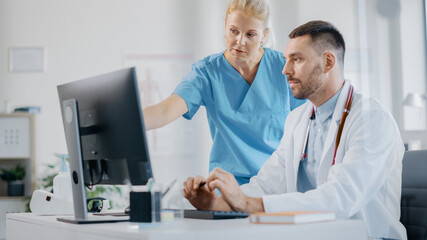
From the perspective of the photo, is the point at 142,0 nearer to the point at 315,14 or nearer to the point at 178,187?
the point at 315,14

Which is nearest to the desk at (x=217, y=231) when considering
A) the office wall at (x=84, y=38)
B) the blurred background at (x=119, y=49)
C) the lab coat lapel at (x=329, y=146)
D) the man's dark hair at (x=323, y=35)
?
the lab coat lapel at (x=329, y=146)

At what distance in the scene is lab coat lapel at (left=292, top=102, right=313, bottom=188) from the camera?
1809 millimetres

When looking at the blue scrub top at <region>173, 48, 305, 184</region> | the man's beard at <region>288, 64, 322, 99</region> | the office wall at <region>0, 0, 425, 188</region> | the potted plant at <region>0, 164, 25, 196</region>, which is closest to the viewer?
the man's beard at <region>288, 64, 322, 99</region>

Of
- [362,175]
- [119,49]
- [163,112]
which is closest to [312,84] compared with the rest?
[362,175]

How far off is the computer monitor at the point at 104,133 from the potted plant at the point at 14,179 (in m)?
3.04

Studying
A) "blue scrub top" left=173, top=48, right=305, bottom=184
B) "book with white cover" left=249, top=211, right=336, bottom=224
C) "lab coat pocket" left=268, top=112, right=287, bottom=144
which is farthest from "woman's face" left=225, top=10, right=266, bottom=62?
"book with white cover" left=249, top=211, right=336, bottom=224

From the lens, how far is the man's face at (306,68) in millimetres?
1768

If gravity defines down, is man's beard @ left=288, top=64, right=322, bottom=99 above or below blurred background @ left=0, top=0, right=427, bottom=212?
below

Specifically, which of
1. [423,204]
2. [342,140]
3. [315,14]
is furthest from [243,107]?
[315,14]

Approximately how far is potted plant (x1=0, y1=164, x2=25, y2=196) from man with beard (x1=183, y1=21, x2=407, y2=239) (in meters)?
3.00

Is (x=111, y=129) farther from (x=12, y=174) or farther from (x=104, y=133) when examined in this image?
(x=12, y=174)

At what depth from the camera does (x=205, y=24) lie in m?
4.75

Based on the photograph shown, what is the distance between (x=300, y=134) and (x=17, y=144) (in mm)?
3234

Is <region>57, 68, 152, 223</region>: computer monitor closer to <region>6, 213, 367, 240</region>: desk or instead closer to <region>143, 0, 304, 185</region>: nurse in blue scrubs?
<region>6, 213, 367, 240</region>: desk
